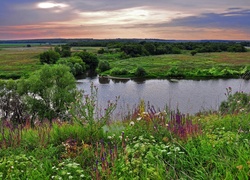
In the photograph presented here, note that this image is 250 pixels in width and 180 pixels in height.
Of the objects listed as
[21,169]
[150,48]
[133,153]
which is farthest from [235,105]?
[150,48]

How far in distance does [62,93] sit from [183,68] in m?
53.4

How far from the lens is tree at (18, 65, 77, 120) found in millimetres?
30000

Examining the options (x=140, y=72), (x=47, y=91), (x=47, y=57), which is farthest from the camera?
(x=47, y=57)

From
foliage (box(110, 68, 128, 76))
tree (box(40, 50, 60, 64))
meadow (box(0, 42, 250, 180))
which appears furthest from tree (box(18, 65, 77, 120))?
tree (box(40, 50, 60, 64))

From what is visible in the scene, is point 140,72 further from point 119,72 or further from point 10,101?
point 10,101

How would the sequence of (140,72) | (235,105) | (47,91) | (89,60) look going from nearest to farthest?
(235,105), (47,91), (140,72), (89,60)

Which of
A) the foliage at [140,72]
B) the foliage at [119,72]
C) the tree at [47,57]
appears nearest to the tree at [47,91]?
the foliage at [140,72]

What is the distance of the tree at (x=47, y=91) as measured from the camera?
30000 millimetres

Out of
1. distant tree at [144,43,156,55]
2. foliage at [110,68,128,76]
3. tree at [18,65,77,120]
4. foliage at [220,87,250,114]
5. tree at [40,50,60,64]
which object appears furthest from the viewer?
distant tree at [144,43,156,55]

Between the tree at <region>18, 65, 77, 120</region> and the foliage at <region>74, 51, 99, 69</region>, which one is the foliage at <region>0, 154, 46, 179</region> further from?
the foliage at <region>74, 51, 99, 69</region>

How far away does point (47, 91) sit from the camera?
31.5 m

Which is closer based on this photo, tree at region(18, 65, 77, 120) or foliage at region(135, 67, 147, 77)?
tree at region(18, 65, 77, 120)

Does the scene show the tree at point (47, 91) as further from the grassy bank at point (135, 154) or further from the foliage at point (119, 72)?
the foliage at point (119, 72)

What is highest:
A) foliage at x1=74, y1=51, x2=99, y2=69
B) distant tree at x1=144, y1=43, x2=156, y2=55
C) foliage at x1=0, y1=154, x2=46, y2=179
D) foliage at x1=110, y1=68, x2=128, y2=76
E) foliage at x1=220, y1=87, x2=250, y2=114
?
distant tree at x1=144, y1=43, x2=156, y2=55
